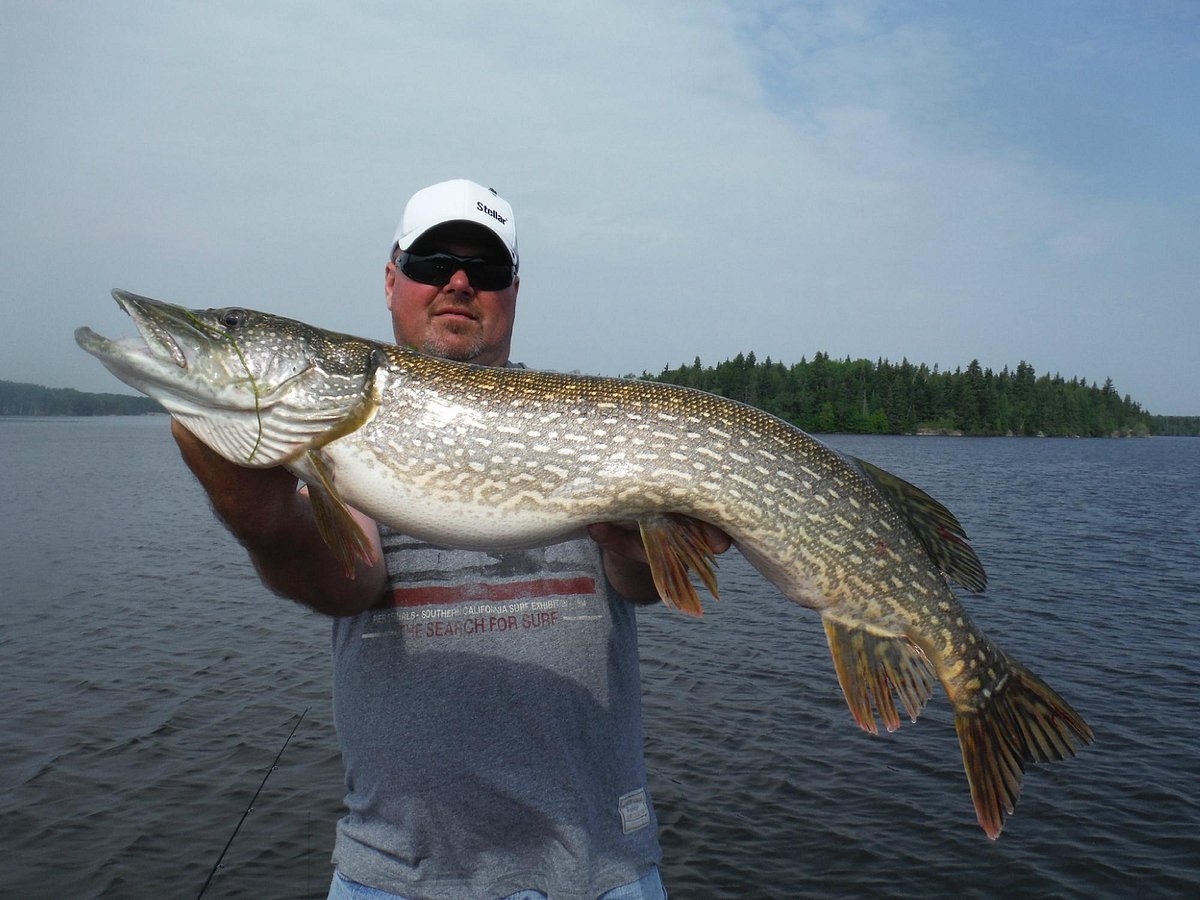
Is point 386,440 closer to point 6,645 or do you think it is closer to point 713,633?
point 713,633

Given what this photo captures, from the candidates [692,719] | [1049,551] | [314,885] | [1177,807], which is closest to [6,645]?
[314,885]

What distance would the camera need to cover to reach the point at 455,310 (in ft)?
11.1

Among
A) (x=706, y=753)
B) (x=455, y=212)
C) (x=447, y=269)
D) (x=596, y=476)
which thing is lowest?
(x=706, y=753)

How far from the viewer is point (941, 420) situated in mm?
112438

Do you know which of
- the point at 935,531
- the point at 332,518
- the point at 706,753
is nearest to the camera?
the point at 332,518

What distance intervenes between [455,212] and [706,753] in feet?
24.5

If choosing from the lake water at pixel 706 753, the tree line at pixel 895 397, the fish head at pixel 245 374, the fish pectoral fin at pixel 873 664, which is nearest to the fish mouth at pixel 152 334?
the fish head at pixel 245 374

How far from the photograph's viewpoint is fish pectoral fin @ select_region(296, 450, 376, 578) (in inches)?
92.0

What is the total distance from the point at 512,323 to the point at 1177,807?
844cm

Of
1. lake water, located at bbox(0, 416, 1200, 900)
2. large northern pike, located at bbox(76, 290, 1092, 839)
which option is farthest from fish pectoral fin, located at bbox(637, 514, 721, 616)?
lake water, located at bbox(0, 416, 1200, 900)

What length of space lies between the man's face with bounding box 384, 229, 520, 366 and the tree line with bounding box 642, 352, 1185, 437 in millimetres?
98654

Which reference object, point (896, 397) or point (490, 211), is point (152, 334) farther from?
point (896, 397)

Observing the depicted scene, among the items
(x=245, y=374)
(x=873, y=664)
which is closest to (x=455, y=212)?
(x=245, y=374)

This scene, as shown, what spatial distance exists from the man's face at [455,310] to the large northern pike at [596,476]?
0.73 meters
